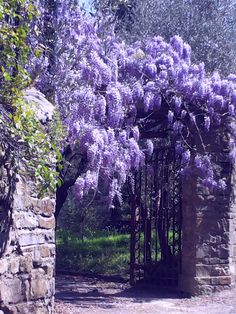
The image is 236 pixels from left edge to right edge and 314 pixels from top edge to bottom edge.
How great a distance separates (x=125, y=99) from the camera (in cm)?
984

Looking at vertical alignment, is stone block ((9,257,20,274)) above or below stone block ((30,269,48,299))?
above

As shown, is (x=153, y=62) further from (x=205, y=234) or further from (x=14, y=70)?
(x=14, y=70)

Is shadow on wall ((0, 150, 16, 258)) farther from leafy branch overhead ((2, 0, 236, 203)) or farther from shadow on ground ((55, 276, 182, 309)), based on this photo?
shadow on ground ((55, 276, 182, 309))

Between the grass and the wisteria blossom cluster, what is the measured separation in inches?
154

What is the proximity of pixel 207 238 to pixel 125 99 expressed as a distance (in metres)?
2.58

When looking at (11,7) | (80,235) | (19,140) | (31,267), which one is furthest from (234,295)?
(80,235)

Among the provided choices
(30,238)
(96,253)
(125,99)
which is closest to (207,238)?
(125,99)

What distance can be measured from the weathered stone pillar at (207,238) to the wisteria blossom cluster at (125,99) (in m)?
0.26

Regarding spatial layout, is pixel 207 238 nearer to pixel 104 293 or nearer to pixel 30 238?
pixel 104 293

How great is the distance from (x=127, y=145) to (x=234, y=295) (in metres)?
2.91

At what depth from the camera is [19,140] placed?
588 centimetres

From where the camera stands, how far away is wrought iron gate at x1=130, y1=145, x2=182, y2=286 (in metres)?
11.5

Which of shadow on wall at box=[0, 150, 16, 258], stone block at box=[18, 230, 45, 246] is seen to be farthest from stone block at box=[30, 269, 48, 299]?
shadow on wall at box=[0, 150, 16, 258]

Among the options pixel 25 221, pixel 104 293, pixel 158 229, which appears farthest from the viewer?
pixel 158 229
